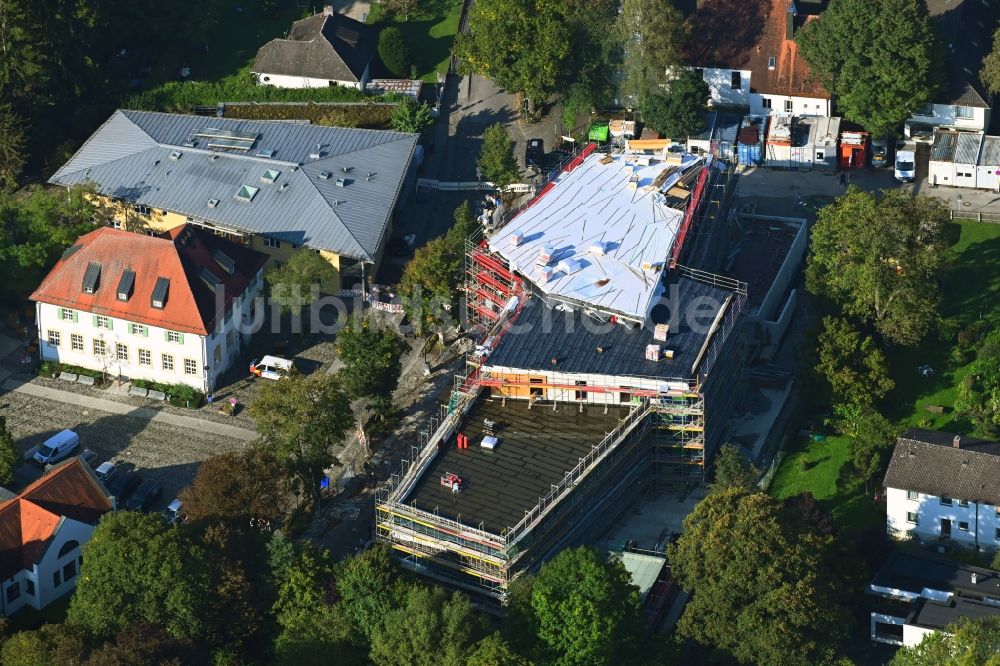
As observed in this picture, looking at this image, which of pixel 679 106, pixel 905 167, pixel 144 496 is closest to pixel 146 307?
pixel 144 496

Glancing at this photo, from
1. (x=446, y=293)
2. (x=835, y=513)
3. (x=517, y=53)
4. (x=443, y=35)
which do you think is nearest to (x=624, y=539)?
(x=835, y=513)

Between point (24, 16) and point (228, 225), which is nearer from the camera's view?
point (228, 225)

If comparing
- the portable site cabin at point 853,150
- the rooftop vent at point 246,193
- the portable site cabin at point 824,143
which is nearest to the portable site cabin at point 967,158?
the portable site cabin at point 853,150

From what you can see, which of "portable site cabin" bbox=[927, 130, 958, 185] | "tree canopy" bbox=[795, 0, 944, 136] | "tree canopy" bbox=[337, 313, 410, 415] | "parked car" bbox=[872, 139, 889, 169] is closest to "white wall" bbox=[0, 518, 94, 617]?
"tree canopy" bbox=[337, 313, 410, 415]

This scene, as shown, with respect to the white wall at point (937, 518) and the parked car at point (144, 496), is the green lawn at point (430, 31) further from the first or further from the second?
the white wall at point (937, 518)

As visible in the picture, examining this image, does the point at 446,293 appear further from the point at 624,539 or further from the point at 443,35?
the point at 443,35

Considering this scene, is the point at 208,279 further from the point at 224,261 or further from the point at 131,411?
the point at 131,411
